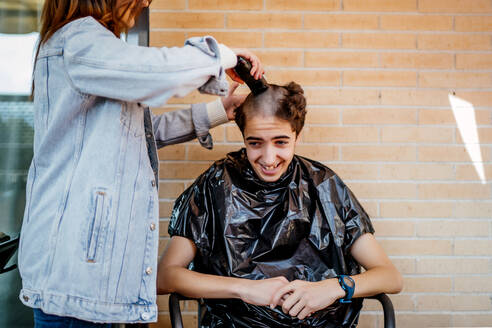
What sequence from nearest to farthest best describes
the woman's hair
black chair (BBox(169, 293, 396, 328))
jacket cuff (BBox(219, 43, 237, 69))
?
jacket cuff (BBox(219, 43, 237, 69))
black chair (BBox(169, 293, 396, 328))
the woman's hair

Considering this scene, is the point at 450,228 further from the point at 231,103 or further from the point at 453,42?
the point at 231,103

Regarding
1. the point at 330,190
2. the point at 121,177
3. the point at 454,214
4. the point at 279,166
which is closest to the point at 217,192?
the point at 279,166

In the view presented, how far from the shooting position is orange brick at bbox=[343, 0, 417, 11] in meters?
2.30

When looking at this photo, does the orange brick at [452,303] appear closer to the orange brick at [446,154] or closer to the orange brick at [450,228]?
the orange brick at [450,228]

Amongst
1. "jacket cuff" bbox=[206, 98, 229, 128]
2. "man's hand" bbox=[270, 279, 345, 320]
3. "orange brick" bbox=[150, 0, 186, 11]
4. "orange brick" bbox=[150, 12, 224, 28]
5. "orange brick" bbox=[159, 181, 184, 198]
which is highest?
"orange brick" bbox=[150, 0, 186, 11]

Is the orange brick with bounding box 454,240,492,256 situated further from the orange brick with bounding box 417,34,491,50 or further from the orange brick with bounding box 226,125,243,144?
the orange brick with bounding box 226,125,243,144

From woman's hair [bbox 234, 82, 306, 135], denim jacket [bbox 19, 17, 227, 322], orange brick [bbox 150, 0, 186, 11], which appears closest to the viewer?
denim jacket [bbox 19, 17, 227, 322]

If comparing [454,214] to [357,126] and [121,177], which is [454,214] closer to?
[357,126]

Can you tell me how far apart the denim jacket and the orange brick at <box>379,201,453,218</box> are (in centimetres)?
146

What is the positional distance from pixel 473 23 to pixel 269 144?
1454 mm

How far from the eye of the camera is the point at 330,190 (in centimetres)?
187

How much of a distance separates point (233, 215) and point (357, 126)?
94 cm

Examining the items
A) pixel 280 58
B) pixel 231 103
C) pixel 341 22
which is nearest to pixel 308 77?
pixel 280 58

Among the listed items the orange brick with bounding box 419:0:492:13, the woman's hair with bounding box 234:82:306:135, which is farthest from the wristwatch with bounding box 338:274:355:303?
the orange brick with bounding box 419:0:492:13
